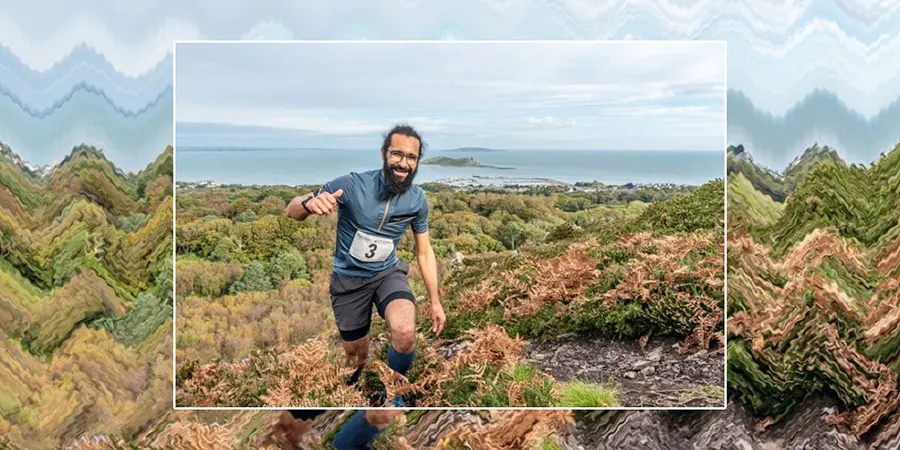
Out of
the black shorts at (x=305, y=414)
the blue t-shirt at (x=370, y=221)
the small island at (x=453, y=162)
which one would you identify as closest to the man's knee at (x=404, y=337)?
the blue t-shirt at (x=370, y=221)

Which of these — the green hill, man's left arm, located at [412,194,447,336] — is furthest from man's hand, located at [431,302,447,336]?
the green hill

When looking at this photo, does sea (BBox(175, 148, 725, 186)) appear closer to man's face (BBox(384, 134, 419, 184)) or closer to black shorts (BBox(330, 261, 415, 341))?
man's face (BBox(384, 134, 419, 184))

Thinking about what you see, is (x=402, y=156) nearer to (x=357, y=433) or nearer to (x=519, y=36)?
(x=519, y=36)

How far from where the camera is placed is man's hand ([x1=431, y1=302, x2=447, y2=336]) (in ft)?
11.6

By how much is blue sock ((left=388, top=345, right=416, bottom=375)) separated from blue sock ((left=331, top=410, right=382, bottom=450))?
0.24m

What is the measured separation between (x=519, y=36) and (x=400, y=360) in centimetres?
147

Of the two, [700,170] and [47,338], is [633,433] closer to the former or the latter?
[700,170]

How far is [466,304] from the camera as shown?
3.59 metres

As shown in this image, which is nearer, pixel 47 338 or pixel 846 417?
pixel 846 417

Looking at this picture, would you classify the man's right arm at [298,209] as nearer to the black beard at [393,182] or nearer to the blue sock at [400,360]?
the black beard at [393,182]

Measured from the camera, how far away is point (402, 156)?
347 centimetres

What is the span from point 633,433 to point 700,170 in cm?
115

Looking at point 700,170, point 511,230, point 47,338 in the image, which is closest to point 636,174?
point 700,170

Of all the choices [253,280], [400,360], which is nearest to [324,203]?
[253,280]
